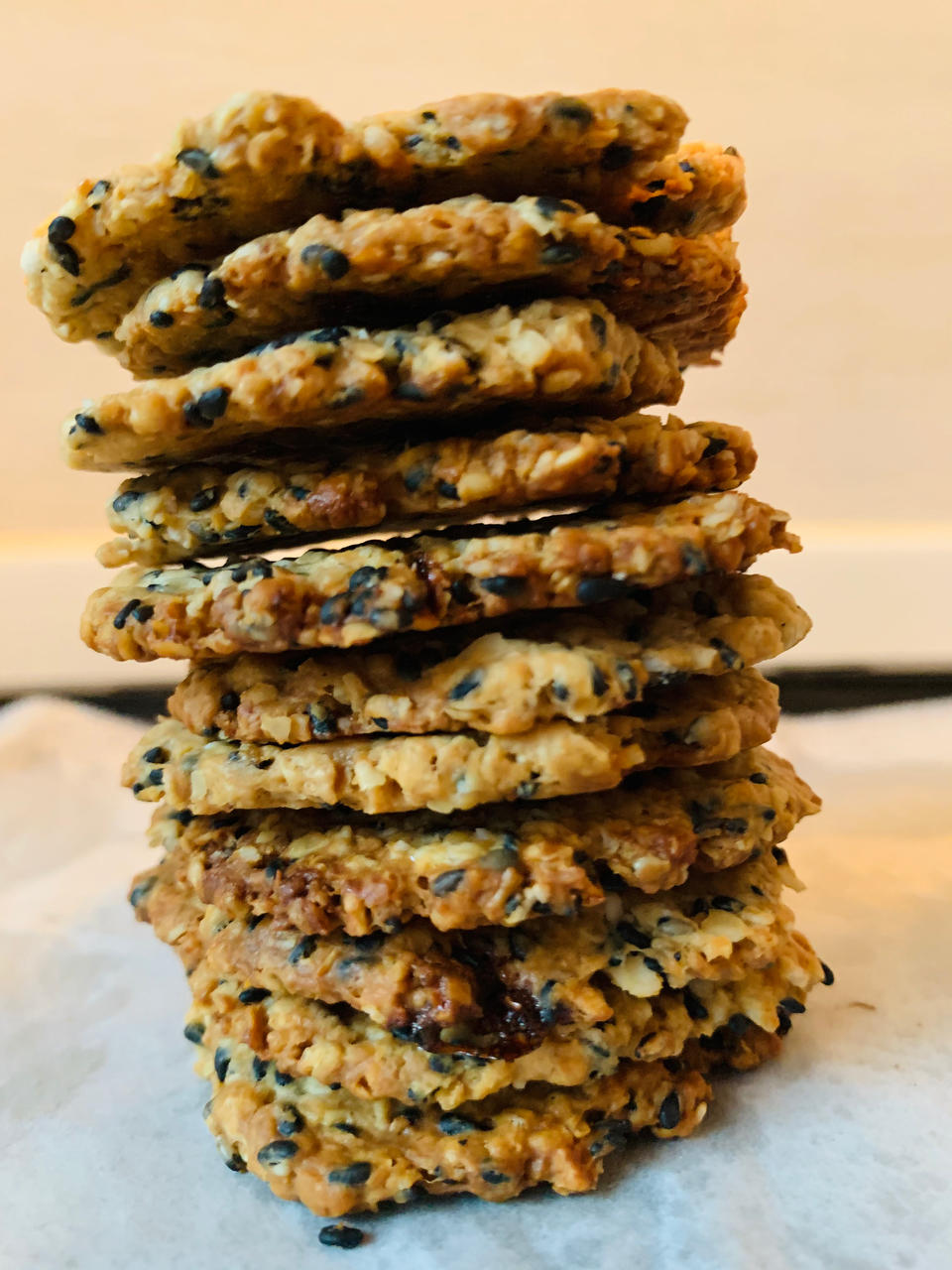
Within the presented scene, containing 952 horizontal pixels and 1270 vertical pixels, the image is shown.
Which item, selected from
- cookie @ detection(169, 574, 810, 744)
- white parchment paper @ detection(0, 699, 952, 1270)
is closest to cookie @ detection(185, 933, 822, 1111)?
white parchment paper @ detection(0, 699, 952, 1270)

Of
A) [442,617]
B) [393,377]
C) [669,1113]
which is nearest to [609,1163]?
[669,1113]

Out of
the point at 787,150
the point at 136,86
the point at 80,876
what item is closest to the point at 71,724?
the point at 80,876

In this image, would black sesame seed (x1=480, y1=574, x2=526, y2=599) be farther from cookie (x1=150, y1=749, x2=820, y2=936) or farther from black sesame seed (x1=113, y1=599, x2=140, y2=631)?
black sesame seed (x1=113, y1=599, x2=140, y2=631)

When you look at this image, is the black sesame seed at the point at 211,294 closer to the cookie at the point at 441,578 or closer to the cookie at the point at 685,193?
the cookie at the point at 441,578

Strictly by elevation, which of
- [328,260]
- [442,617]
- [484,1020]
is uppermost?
[328,260]

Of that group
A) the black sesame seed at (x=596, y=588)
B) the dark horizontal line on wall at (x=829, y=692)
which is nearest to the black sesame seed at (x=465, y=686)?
the black sesame seed at (x=596, y=588)

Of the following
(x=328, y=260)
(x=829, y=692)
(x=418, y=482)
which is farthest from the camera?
(x=829, y=692)

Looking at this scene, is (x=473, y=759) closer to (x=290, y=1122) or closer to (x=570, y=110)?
(x=290, y=1122)
